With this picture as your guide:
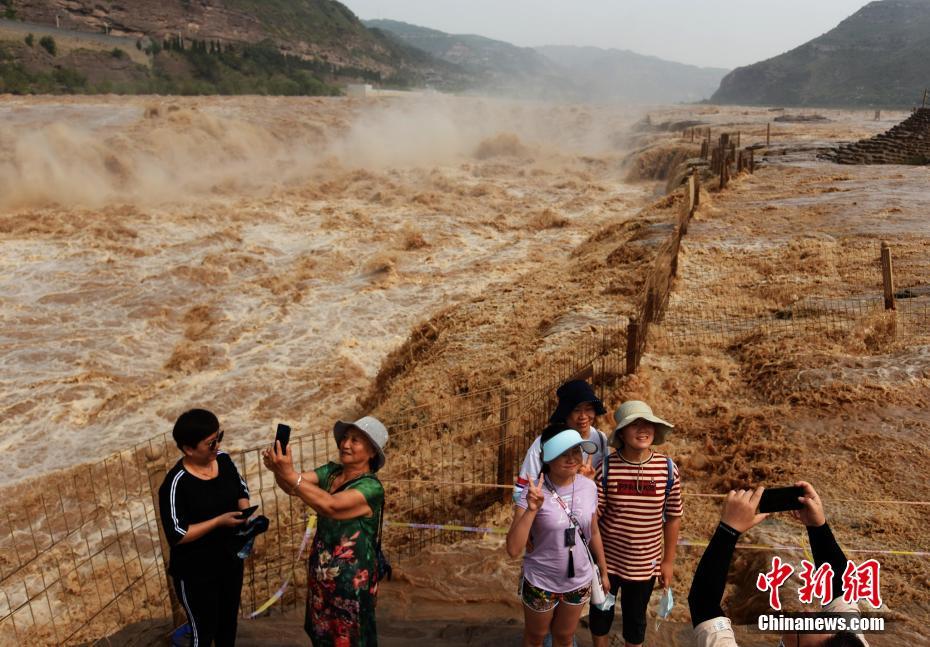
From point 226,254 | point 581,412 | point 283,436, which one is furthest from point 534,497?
point 226,254

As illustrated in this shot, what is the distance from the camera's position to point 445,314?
11391mm

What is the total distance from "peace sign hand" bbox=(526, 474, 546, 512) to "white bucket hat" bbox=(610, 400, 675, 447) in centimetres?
58

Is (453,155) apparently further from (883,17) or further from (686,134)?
(883,17)

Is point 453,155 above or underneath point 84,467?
above

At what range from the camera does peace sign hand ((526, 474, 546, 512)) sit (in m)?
2.91

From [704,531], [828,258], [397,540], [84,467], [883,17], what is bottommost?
[84,467]

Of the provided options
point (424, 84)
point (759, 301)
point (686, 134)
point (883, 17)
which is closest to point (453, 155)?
point (686, 134)

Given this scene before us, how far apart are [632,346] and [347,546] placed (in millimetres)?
4504

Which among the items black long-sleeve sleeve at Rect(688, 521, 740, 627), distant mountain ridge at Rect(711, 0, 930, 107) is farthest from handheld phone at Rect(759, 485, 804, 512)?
distant mountain ridge at Rect(711, 0, 930, 107)

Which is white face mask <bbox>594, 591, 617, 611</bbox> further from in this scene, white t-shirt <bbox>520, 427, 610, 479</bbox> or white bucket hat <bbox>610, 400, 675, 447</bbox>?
white bucket hat <bbox>610, 400, 675, 447</bbox>

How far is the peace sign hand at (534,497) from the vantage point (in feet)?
9.53

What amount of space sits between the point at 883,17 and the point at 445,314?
582 ft

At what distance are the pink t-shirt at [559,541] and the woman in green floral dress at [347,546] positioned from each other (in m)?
0.70

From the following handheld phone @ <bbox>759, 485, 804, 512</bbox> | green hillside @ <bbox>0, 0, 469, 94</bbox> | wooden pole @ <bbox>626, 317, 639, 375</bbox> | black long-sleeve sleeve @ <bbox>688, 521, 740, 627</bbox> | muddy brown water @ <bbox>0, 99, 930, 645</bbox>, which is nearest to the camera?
black long-sleeve sleeve @ <bbox>688, 521, 740, 627</bbox>
